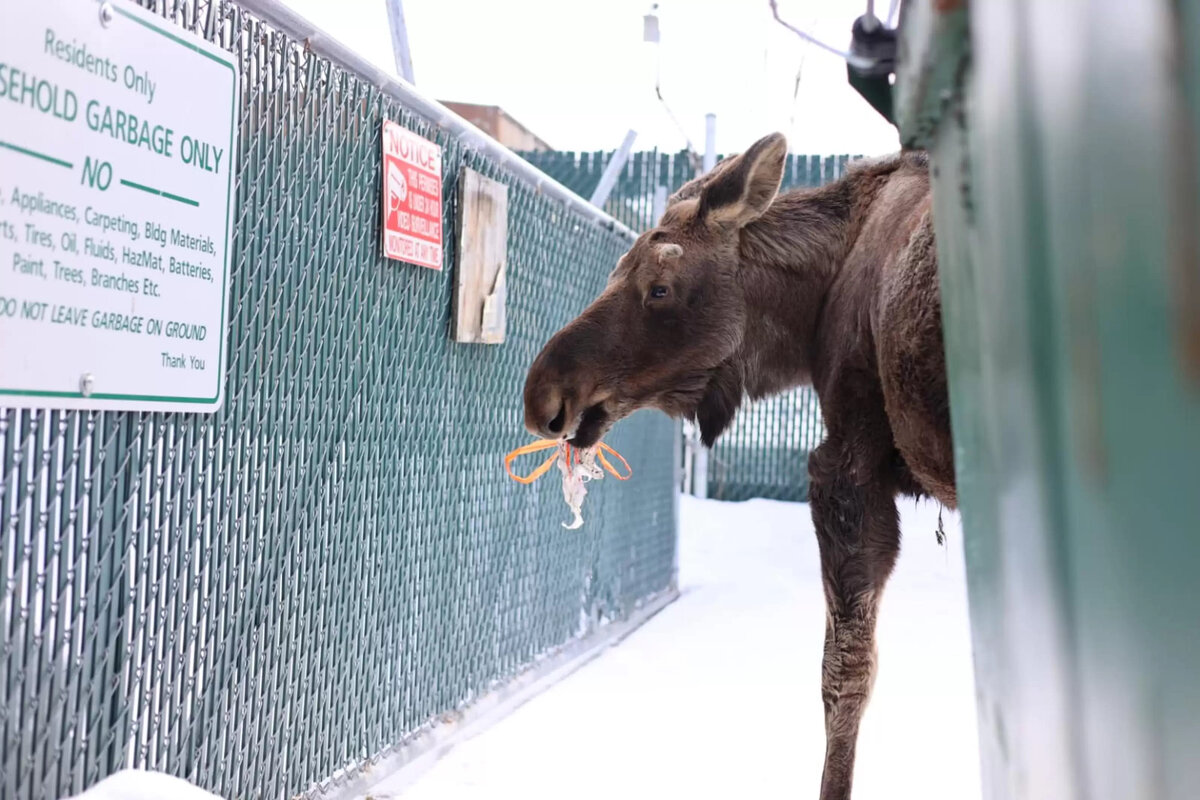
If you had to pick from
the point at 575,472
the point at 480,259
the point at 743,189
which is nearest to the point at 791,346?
the point at 743,189

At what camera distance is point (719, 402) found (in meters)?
4.06

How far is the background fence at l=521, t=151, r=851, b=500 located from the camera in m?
11.7

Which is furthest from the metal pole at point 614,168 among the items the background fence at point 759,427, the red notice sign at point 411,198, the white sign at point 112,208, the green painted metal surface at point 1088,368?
the green painted metal surface at point 1088,368

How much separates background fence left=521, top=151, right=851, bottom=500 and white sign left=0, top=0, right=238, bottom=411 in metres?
9.05

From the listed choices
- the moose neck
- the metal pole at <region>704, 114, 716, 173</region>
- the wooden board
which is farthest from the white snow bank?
the metal pole at <region>704, 114, 716, 173</region>

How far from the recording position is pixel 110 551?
2326 mm

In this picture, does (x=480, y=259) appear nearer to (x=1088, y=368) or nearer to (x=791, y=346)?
(x=791, y=346)

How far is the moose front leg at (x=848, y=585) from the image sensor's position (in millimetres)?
3469

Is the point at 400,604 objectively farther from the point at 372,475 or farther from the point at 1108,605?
the point at 1108,605

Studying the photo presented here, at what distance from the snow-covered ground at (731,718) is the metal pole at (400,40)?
2418mm

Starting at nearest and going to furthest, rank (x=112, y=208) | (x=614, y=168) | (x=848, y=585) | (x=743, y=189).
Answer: (x=112, y=208), (x=848, y=585), (x=743, y=189), (x=614, y=168)

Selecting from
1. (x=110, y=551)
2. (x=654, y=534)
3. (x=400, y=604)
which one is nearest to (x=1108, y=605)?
(x=110, y=551)

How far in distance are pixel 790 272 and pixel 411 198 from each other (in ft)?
4.43

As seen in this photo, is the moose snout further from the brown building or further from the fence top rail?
the brown building
